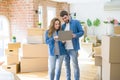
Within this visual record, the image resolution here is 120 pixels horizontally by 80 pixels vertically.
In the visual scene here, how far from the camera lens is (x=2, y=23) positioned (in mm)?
6348

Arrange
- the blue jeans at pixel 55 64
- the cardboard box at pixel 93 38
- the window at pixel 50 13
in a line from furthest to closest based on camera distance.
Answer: the cardboard box at pixel 93 38, the window at pixel 50 13, the blue jeans at pixel 55 64

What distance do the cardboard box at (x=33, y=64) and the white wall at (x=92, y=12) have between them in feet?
11.4

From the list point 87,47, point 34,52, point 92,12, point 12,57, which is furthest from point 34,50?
point 92,12

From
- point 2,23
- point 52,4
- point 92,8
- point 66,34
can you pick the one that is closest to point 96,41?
point 92,8

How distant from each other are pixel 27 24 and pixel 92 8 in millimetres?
3221

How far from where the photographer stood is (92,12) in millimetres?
8727

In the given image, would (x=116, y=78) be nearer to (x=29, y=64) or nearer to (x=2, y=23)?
(x=29, y=64)

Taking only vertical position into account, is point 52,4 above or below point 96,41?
above

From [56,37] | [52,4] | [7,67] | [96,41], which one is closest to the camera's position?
[56,37]

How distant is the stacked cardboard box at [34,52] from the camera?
554 cm

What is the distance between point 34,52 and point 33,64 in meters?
0.29

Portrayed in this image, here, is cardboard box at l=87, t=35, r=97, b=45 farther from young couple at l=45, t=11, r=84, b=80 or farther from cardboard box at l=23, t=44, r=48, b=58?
young couple at l=45, t=11, r=84, b=80

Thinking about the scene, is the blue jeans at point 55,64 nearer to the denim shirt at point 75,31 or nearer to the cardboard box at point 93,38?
the denim shirt at point 75,31

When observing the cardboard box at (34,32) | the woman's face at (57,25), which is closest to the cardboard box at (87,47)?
the cardboard box at (34,32)
